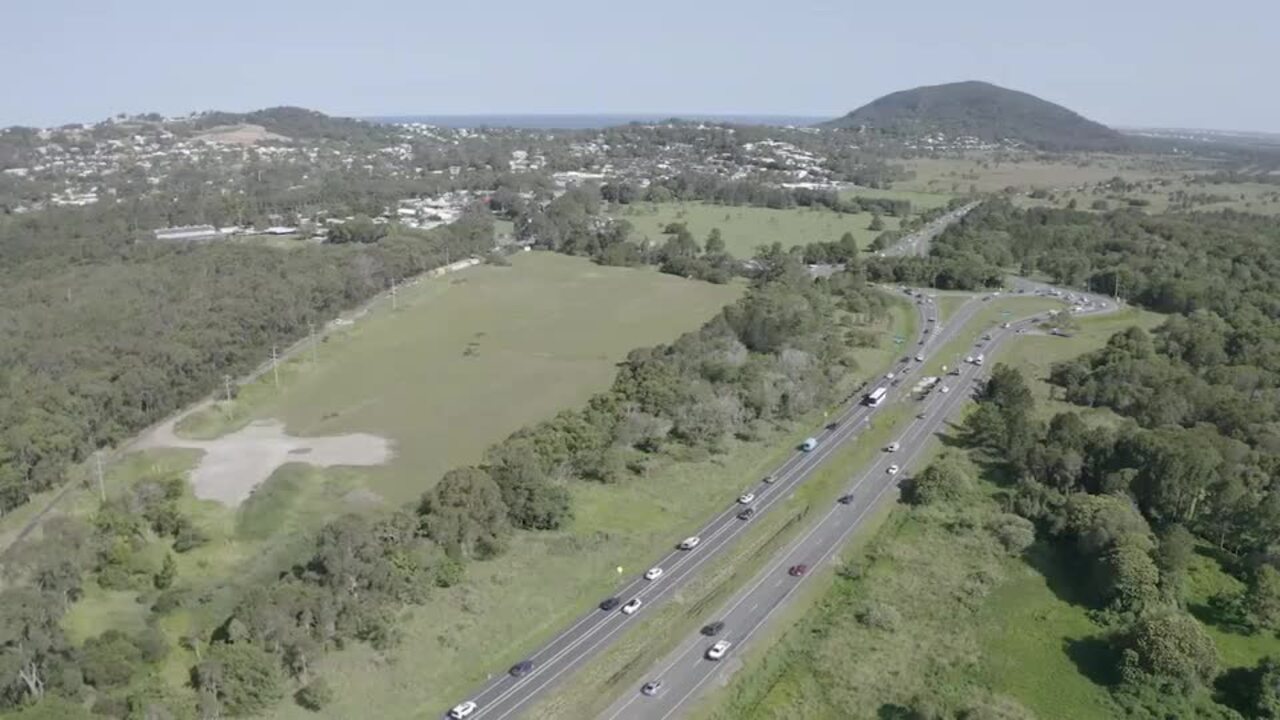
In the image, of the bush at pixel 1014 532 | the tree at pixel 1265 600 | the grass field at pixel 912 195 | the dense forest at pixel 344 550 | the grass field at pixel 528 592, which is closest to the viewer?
the dense forest at pixel 344 550

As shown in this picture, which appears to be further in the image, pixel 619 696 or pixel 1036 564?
pixel 1036 564

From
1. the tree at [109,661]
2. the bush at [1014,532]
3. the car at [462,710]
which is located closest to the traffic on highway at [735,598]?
the car at [462,710]

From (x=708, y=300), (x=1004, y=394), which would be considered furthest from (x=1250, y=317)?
(x=708, y=300)

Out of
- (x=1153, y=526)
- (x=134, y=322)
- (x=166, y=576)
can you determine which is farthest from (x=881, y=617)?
(x=134, y=322)

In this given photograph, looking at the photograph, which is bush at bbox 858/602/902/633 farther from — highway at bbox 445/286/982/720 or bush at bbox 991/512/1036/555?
bush at bbox 991/512/1036/555

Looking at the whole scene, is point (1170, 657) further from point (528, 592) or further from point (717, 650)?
point (528, 592)

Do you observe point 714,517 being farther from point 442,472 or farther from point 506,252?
point 506,252

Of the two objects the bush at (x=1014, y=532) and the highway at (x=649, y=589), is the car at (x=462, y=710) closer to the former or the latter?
the highway at (x=649, y=589)
